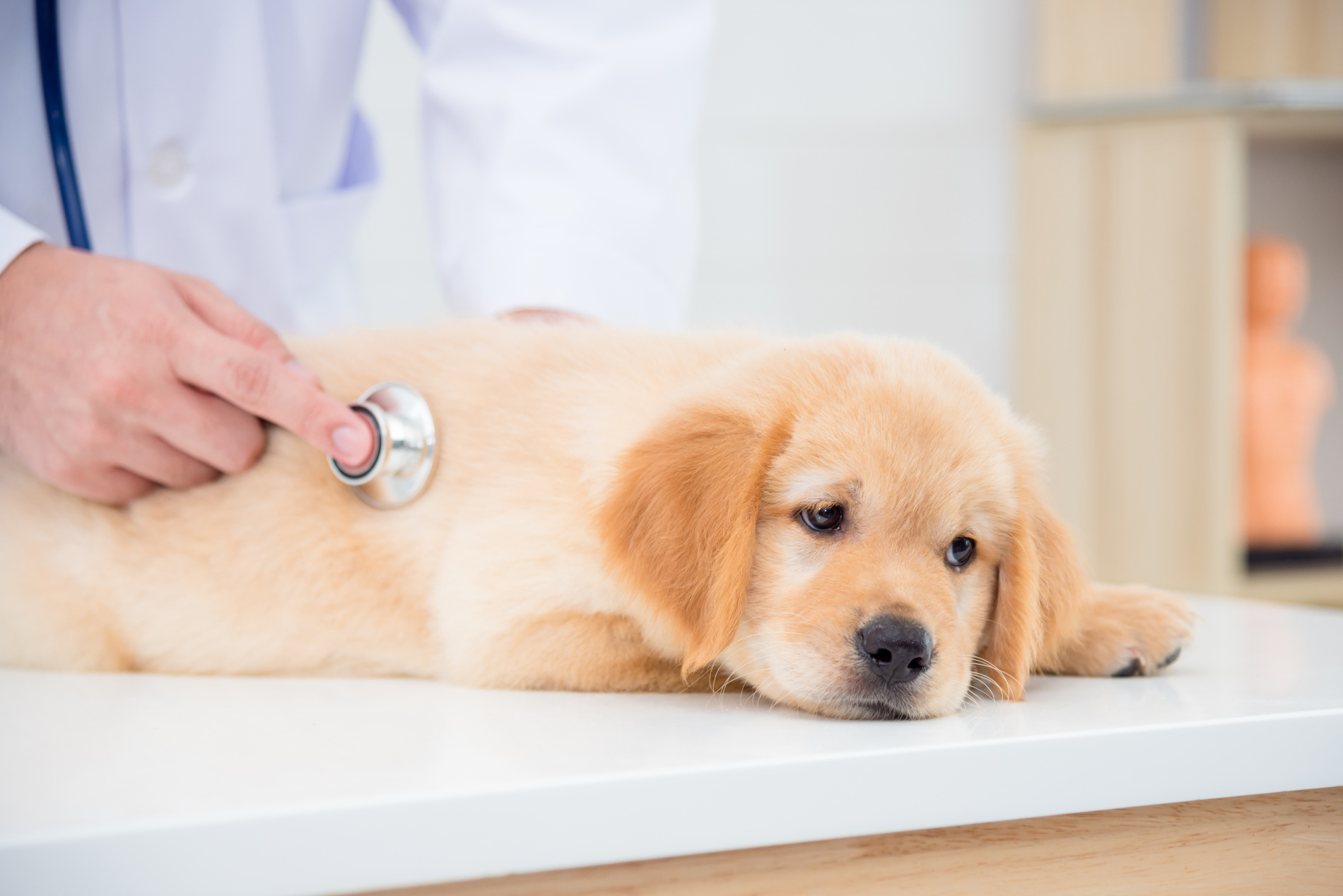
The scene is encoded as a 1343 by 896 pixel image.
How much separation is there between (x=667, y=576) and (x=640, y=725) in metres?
0.23

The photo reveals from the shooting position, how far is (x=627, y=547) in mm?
1262

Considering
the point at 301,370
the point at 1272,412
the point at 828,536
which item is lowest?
the point at 1272,412

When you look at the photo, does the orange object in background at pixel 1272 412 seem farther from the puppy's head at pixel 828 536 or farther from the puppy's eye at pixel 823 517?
the puppy's eye at pixel 823 517

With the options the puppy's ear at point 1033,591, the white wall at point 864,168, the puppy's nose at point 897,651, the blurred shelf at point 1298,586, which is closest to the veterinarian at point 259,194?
the puppy's nose at point 897,651

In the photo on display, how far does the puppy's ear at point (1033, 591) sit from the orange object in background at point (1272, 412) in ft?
10.4

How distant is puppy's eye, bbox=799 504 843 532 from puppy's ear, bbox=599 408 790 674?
63 mm

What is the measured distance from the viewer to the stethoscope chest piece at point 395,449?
1406 mm

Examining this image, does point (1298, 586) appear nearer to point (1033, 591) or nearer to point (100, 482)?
point (1033, 591)

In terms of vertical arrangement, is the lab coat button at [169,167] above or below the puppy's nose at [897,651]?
above

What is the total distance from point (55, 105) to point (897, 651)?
5.01 ft

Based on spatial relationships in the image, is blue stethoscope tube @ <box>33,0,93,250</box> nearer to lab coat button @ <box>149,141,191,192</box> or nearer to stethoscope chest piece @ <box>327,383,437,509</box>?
lab coat button @ <box>149,141,191,192</box>

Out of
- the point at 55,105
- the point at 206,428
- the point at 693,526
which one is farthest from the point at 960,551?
the point at 55,105

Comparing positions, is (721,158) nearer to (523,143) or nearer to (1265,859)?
(523,143)

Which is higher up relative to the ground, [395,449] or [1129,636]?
[395,449]
